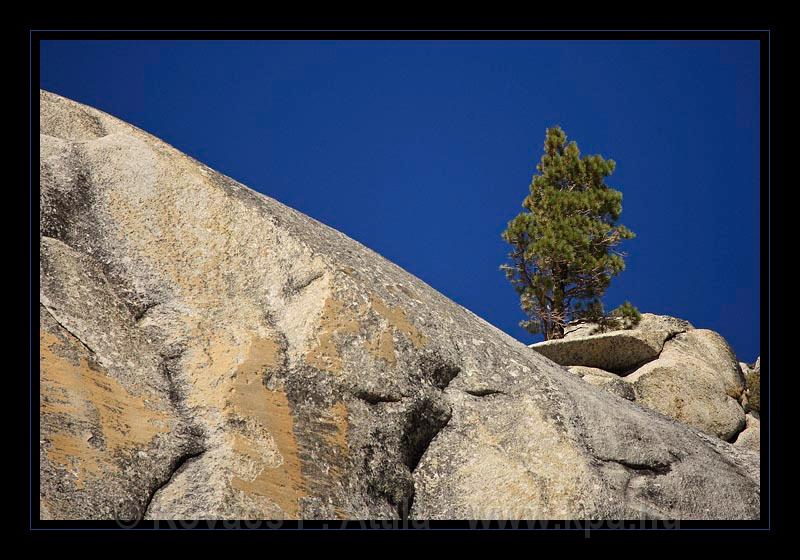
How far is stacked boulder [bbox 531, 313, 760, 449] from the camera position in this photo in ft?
75.5

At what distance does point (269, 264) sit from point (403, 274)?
269cm

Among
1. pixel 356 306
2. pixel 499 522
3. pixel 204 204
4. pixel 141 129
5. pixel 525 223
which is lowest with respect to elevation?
pixel 499 522

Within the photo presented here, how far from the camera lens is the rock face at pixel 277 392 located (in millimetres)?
9977

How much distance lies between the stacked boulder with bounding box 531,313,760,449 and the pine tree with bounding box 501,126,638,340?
3.87m

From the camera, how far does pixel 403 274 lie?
14.2 m

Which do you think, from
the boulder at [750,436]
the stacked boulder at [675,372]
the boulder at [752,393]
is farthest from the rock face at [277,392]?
the boulder at [752,393]

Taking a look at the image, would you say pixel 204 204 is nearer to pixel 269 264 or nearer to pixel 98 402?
pixel 269 264

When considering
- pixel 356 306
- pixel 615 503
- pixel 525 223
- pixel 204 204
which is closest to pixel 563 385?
pixel 615 503

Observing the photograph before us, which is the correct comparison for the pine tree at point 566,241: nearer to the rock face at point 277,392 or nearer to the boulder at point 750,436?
the boulder at point 750,436

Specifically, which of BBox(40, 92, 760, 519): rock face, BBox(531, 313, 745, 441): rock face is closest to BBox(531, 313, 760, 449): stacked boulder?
BBox(531, 313, 745, 441): rock face

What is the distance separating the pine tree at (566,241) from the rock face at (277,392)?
19.1 m

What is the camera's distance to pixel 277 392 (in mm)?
11008

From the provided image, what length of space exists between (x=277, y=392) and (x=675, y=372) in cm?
1550

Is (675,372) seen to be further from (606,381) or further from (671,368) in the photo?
(606,381)
